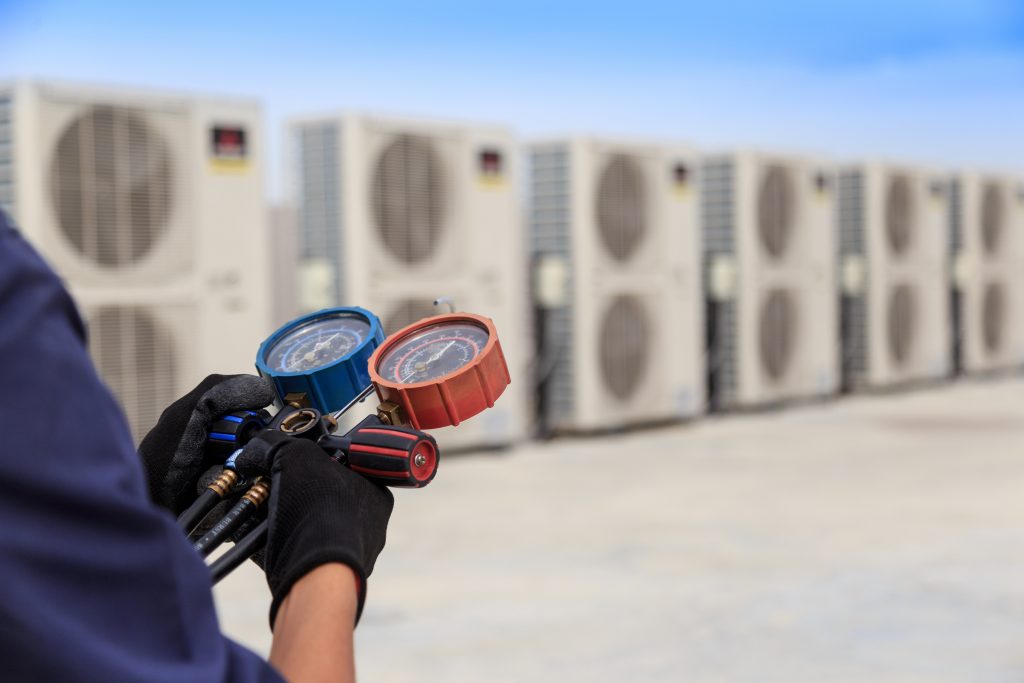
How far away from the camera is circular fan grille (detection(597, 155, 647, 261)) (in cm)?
757

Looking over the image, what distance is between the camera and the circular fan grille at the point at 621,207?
757 cm

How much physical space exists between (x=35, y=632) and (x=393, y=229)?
591 cm

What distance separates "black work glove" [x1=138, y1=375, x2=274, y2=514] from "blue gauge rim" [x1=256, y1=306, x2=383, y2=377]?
0.21 ft

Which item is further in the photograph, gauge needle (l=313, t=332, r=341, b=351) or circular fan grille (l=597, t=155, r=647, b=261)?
circular fan grille (l=597, t=155, r=647, b=261)

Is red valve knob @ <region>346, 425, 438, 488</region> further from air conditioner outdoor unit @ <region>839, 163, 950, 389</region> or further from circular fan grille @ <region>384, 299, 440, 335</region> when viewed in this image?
air conditioner outdoor unit @ <region>839, 163, 950, 389</region>

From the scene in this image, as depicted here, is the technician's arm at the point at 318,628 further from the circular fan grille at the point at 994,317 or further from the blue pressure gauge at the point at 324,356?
the circular fan grille at the point at 994,317

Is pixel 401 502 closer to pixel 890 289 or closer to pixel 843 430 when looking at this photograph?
pixel 843 430

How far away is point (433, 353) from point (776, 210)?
8044 mm

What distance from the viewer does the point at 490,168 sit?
22.6 ft

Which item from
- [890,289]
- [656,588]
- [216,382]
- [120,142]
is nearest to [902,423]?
[890,289]

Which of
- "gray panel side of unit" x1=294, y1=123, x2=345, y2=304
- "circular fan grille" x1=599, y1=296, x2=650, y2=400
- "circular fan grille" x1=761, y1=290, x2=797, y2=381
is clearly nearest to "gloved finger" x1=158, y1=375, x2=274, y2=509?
"gray panel side of unit" x1=294, y1=123, x2=345, y2=304

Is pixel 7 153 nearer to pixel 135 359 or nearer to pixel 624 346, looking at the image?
pixel 135 359

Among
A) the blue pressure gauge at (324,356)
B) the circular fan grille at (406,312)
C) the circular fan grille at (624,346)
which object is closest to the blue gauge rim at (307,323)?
the blue pressure gauge at (324,356)

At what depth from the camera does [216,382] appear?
1.11 meters
